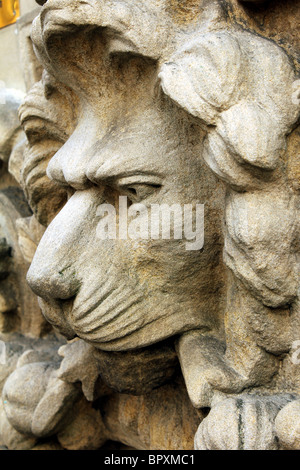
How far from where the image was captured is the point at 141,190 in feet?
4.08

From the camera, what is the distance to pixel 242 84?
1087 mm

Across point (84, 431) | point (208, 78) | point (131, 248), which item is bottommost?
point (84, 431)

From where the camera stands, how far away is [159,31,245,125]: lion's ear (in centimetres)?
108

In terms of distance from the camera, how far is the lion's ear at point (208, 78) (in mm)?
1079

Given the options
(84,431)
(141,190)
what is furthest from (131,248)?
(84,431)

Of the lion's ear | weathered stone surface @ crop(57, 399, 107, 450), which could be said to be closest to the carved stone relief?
the lion's ear

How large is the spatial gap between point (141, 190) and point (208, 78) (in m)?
0.27

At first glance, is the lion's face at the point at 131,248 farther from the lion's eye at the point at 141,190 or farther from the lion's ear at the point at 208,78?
the lion's ear at the point at 208,78

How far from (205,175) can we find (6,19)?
46.5 inches

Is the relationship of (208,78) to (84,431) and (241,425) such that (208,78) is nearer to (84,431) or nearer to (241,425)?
(241,425)

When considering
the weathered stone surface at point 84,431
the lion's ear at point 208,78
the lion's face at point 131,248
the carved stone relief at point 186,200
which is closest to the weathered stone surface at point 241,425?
the carved stone relief at point 186,200

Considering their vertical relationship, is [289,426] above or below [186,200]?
below

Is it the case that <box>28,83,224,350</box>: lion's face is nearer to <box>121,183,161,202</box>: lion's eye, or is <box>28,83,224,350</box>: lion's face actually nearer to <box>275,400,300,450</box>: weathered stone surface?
<box>121,183,161,202</box>: lion's eye
